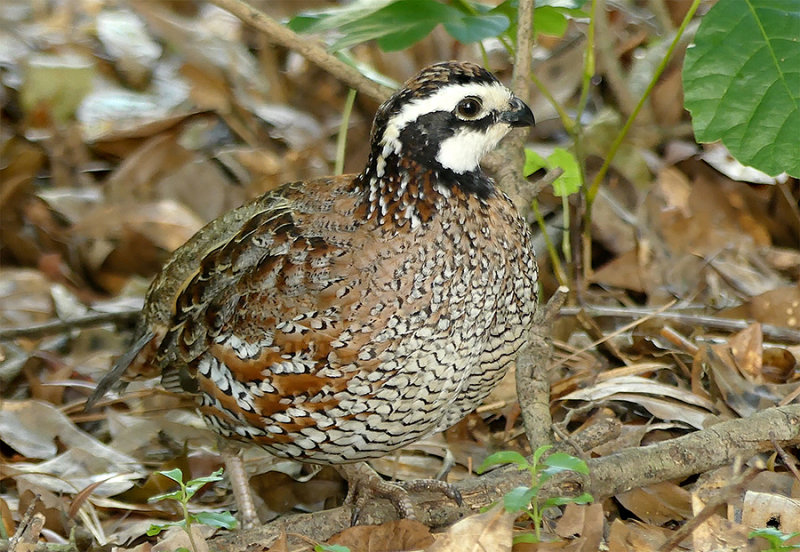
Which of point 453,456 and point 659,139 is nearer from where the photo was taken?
point 453,456

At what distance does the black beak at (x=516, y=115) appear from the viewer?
11.4ft

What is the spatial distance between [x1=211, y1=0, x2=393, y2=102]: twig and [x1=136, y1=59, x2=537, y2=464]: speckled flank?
112 cm

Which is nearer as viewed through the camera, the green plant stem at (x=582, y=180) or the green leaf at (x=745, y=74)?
the green leaf at (x=745, y=74)

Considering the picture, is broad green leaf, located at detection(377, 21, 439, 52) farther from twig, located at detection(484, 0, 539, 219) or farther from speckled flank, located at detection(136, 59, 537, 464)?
speckled flank, located at detection(136, 59, 537, 464)

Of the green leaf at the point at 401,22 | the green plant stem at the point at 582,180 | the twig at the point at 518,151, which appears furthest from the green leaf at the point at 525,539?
the green leaf at the point at 401,22

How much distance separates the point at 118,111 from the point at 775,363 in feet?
14.7

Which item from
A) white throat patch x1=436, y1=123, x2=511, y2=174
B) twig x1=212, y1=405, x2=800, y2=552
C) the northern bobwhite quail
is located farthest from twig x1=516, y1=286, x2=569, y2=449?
white throat patch x1=436, y1=123, x2=511, y2=174

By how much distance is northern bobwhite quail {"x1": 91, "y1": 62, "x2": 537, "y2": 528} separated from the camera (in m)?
3.31

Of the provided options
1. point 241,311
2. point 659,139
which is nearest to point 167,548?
point 241,311

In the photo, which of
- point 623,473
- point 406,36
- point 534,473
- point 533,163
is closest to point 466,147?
point 406,36

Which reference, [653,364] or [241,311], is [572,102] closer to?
[653,364]

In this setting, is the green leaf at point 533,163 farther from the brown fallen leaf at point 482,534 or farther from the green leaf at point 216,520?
the green leaf at point 216,520

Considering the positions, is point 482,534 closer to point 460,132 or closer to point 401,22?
point 460,132

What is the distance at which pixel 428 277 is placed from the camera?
333cm
